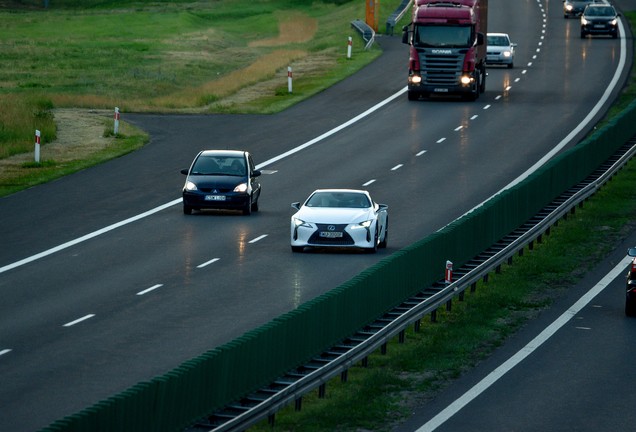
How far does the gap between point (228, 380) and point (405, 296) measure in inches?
312

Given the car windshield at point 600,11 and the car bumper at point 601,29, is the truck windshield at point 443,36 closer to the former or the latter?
the car bumper at point 601,29

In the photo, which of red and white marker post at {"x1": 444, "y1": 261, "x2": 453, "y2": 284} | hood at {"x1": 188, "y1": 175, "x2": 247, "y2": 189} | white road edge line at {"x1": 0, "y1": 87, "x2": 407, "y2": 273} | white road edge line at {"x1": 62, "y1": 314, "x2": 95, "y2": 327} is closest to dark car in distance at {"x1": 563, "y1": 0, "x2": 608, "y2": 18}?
white road edge line at {"x1": 0, "y1": 87, "x2": 407, "y2": 273}

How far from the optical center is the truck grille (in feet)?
190

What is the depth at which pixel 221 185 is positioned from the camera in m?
37.4

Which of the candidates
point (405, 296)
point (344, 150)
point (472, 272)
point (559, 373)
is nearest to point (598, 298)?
point (472, 272)

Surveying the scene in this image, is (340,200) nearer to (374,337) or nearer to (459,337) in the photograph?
(459,337)

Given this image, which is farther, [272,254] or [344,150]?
[344,150]

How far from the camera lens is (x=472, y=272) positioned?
1047 inches

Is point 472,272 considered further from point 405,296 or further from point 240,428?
point 240,428

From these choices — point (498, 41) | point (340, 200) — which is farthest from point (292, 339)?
point (498, 41)

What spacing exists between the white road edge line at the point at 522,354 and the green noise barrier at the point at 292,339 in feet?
7.01

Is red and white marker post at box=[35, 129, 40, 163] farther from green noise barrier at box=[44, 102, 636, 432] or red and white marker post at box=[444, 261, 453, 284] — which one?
red and white marker post at box=[444, 261, 453, 284]

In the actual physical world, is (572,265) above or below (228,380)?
below

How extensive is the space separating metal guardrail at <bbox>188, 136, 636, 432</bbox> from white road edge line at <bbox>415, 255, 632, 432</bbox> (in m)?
1.62
